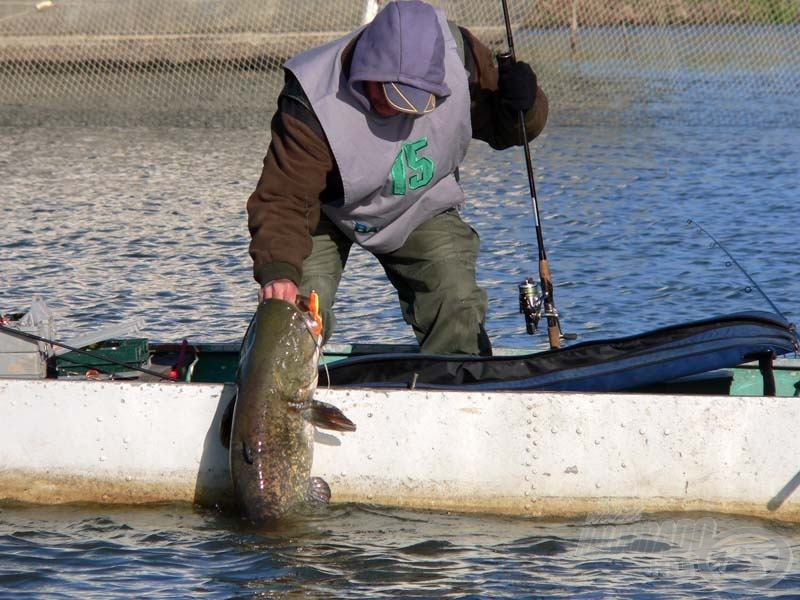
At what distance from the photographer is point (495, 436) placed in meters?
4.99

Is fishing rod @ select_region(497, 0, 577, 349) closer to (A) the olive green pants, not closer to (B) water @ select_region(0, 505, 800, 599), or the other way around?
(A) the olive green pants

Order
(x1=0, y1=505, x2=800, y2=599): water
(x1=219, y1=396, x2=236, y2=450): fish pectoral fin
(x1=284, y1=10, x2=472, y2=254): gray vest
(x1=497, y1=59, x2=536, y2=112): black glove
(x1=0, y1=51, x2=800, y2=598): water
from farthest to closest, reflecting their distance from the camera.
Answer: (x1=497, y1=59, x2=536, y2=112): black glove < (x1=284, y1=10, x2=472, y2=254): gray vest < (x1=219, y1=396, x2=236, y2=450): fish pectoral fin < (x1=0, y1=51, x2=800, y2=598): water < (x1=0, y1=505, x2=800, y2=599): water

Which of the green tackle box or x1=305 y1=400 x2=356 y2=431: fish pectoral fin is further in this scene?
the green tackle box

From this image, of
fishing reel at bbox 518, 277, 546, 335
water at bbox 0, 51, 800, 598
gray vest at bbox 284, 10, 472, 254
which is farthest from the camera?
fishing reel at bbox 518, 277, 546, 335

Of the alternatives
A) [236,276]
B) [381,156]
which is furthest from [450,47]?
[236,276]

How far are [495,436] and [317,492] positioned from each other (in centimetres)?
70

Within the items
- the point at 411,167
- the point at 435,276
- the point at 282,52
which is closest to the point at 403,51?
the point at 411,167

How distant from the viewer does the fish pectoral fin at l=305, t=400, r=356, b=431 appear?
15.9 ft

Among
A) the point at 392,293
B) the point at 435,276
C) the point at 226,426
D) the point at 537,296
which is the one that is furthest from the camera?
the point at 392,293

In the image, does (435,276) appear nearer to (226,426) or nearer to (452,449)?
(452,449)

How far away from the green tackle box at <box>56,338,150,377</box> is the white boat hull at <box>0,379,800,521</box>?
0.54m

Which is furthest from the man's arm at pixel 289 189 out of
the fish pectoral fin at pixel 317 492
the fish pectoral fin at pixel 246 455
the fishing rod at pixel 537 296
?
the fishing rod at pixel 537 296

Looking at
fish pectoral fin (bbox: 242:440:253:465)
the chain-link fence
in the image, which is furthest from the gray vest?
the chain-link fence

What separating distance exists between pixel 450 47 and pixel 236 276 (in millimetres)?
4973
